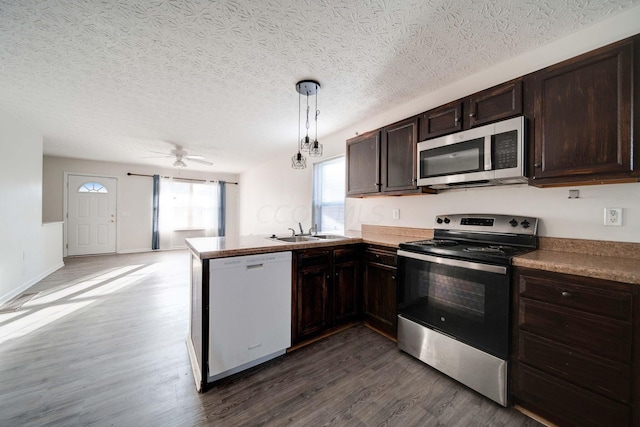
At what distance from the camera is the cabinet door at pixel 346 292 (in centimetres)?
236

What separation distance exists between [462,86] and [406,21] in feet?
3.51

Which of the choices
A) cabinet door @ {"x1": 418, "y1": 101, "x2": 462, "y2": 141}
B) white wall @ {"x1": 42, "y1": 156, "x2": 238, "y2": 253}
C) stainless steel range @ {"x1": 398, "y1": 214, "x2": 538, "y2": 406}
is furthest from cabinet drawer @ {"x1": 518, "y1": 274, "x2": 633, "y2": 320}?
white wall @ {"x1": 42, "y1": 156, "x2": 238, "y2": 253}

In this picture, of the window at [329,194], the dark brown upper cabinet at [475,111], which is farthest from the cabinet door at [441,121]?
the window at [329,194]

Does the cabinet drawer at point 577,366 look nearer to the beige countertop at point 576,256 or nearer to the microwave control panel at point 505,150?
the beige countertop at point 576,256

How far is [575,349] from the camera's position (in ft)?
4.08

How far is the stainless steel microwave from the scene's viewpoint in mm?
1659

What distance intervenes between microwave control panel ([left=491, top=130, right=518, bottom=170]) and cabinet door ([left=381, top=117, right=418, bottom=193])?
25.8 inches

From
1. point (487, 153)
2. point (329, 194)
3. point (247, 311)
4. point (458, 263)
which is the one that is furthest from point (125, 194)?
point (487, 153)

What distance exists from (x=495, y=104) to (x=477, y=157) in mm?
398

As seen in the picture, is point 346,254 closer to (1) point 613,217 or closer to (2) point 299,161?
(2) point 299,161

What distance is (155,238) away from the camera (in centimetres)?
666

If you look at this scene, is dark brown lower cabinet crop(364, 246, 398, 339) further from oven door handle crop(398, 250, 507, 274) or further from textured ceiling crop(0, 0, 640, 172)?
textured ceiling crop(0, 0, 640, 172)

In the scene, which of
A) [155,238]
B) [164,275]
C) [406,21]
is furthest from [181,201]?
[406,21]

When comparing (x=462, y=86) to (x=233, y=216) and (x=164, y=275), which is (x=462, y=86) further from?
(x=233, y=216)
